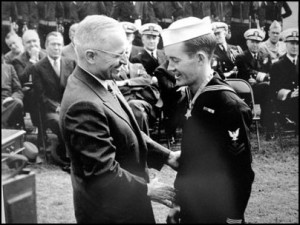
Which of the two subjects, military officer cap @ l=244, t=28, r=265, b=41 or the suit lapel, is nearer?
the suit lapel

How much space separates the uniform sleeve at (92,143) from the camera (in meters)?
1.02

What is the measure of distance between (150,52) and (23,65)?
1.48 m

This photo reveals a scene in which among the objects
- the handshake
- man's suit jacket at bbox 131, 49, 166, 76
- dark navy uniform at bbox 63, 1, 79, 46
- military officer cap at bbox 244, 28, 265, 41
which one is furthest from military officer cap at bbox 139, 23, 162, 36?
the handshake

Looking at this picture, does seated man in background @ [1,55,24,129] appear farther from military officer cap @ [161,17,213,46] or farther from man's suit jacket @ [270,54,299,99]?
man's suit jacket @ [270,54,299,99]

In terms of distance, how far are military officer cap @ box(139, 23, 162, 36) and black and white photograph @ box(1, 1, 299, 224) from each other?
20.0 inches

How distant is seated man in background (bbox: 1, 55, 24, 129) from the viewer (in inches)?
59.2

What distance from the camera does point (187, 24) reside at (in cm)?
125

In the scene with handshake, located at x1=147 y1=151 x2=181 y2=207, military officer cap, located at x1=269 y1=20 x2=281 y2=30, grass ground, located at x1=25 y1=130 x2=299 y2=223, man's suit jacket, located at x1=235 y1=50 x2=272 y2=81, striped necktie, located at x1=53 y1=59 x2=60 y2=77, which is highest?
military officer cap, located at x1=269 y1=20 x2=281 y2=30

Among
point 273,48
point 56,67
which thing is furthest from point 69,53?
point 273,48

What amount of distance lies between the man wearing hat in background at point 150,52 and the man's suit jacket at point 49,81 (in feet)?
3.71

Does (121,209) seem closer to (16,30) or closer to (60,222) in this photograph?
(60,222)

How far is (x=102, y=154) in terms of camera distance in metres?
1.03

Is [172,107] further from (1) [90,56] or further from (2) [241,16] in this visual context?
(1) [90,56]

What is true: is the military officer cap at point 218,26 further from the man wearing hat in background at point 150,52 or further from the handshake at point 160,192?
the man wearing hat in background at point 150,52
